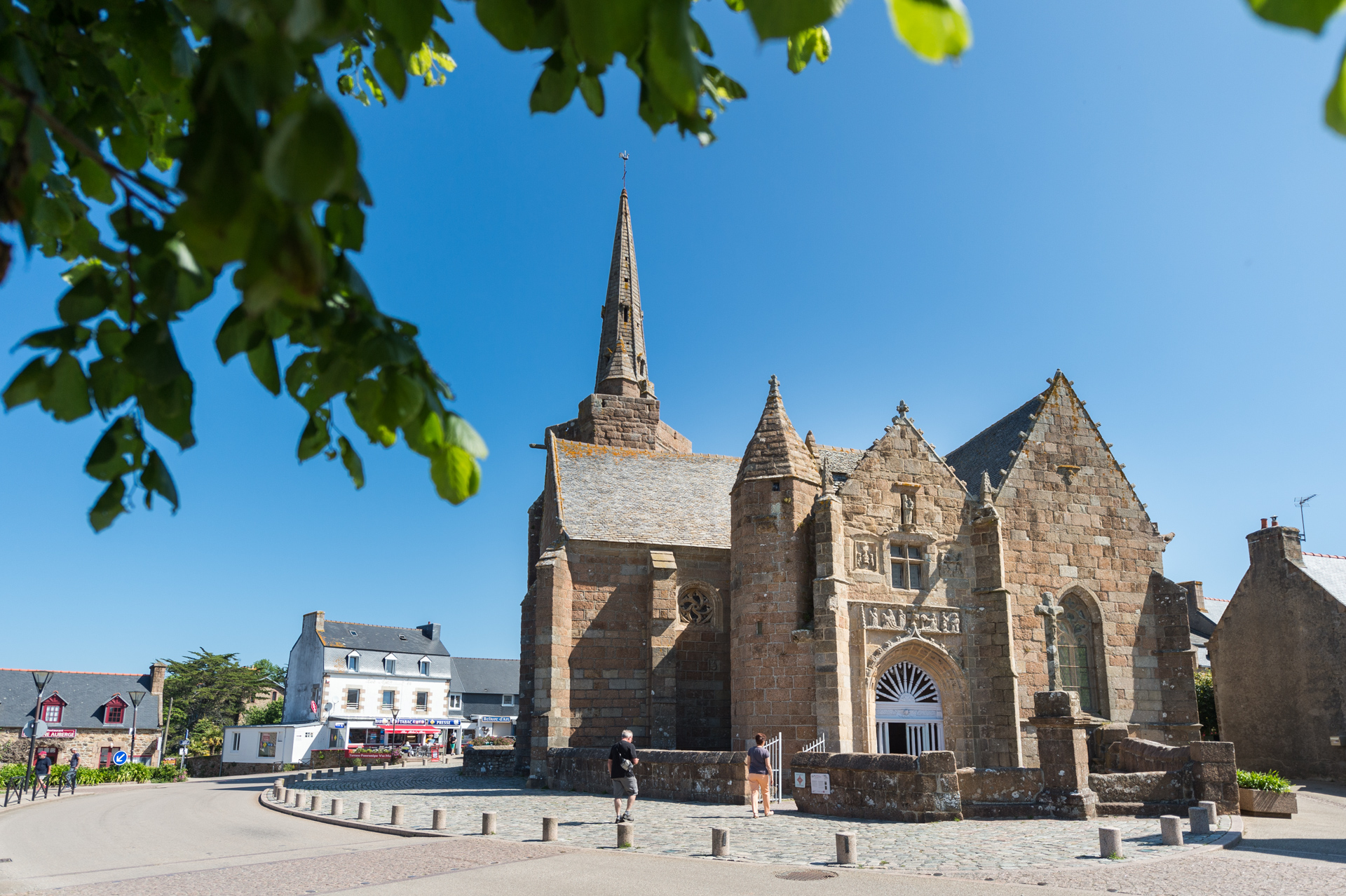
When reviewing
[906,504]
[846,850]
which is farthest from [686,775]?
[906,504]

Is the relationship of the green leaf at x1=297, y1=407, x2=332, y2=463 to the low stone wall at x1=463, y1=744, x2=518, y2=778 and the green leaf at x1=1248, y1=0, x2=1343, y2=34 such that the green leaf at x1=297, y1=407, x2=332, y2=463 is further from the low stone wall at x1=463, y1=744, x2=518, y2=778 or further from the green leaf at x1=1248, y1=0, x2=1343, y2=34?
the low stone wall at x1=463, y1=744, x2=518, y2=778

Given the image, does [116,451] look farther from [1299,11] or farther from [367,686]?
[367,686]

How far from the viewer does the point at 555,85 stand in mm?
2594

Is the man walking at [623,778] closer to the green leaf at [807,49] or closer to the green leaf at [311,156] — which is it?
the green leaf at [807,49]

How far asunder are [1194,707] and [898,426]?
976cm

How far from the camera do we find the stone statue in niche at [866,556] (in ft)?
66.8

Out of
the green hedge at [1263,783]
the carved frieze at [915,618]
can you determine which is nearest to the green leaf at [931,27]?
the green hedge at [1263,783]

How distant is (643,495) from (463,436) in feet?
80.4

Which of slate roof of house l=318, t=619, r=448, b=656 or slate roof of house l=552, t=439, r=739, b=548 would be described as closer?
slate roof of house l=552, t=439, r=739, b=548

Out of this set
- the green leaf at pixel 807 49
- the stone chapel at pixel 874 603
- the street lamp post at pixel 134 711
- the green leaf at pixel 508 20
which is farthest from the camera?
the street lamp post at pixel 134 711

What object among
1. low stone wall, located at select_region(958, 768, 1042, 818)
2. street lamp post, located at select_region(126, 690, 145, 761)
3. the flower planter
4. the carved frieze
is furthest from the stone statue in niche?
street lamp post, located at select_region(126, 690, 145, 761)

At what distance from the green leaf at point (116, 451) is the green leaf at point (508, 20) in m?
1.53

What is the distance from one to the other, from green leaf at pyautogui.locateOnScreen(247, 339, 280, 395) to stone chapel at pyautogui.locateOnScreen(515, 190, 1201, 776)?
17398 mm

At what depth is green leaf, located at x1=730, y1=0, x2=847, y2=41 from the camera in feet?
Result: 5.26
